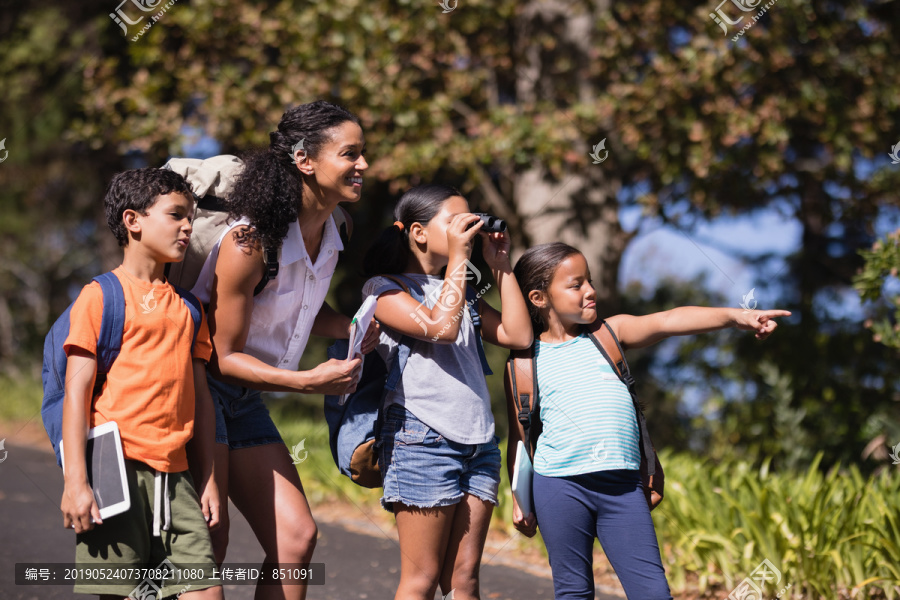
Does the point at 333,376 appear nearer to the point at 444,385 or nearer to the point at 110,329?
the point at 444,385

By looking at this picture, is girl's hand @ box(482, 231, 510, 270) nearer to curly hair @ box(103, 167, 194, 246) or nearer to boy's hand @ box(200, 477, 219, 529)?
curly hair @ box(103, 167, 194, 246)

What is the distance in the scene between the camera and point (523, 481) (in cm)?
264

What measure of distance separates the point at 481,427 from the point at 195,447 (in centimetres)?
85

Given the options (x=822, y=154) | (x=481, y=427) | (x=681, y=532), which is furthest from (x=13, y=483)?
(x=822, y=154)

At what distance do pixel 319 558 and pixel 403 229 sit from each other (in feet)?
10.1

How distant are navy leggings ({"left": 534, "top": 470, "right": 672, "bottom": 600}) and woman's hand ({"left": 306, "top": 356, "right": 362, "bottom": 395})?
2.42 ft

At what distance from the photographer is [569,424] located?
2615 millimetres

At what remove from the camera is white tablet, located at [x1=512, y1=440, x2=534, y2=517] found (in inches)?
104

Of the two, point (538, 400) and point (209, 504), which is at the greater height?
point (538, 400)

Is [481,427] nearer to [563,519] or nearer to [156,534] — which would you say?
[563,519]
